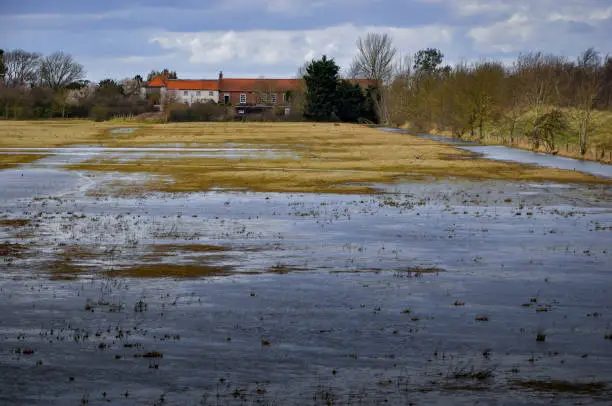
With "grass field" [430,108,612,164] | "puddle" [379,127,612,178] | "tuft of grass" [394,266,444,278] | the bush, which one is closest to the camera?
"tuft of grass" [394,266,444,278]

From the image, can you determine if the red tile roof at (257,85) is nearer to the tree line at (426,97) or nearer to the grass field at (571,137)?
the tree line at (426,97)

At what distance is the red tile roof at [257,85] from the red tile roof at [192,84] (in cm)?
199

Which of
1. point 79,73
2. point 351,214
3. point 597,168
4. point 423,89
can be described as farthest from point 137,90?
point 351,214

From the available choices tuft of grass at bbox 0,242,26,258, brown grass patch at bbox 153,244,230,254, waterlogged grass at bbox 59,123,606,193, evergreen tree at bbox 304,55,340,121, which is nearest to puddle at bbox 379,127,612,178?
waterlogged grass at bbox 59,123,606,193

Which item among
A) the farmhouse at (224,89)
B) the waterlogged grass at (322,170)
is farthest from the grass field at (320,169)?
the farmhouse at (224,89)

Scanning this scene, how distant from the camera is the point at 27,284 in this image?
15.7 metres

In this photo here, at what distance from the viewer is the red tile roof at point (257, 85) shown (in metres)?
181

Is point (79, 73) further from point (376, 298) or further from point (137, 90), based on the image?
point (376, 298)

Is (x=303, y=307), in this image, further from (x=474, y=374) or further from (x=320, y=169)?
(x=320, y=169)

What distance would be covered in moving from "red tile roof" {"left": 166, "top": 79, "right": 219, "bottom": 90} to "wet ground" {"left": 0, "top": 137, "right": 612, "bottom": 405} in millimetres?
164952

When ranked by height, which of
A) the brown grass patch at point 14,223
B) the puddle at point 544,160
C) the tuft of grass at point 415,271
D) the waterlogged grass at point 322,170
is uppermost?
the puddle at point 544,160

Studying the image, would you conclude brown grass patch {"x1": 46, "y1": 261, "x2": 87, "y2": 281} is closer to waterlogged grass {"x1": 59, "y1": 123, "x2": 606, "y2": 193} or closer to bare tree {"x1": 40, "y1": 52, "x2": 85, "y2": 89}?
waterlogged grass {"x1": 59, "y1": 123, "x2": 606, "y2": 193}

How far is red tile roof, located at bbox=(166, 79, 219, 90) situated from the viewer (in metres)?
189

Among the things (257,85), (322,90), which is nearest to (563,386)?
(322,90)
